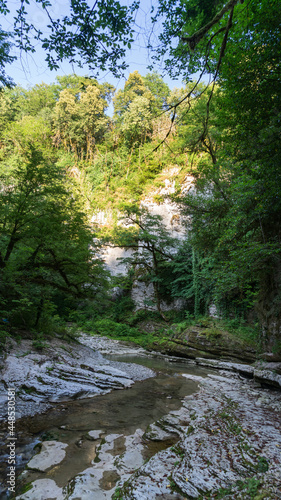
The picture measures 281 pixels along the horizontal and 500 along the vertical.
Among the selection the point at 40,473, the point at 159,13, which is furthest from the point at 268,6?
the point at 40,473

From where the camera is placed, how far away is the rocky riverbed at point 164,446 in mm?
2230

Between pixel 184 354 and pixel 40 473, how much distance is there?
33.2 feet

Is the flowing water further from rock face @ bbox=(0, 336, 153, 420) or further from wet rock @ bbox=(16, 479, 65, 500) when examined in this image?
rock face @ bbox=(0, 336, 153, 420)

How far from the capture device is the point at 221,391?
612cm

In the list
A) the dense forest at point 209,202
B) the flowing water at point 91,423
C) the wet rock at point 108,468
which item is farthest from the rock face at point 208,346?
the wet rock at point 108,468

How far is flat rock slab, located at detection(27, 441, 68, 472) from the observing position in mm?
2670

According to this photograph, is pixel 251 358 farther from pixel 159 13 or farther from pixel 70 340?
pixel 159 13

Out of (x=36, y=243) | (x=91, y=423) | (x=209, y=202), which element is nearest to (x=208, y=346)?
(x=209, y=202)

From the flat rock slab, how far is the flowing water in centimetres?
7

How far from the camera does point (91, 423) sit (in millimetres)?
3912

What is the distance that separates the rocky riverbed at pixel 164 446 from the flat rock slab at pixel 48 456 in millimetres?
11

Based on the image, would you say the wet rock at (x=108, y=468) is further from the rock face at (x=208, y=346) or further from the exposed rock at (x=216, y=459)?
the rock face at (x=208, y=346)

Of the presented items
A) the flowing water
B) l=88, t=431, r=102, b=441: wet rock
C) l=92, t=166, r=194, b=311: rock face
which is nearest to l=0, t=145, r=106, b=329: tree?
the flowing water

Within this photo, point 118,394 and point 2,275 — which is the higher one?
point 2,275
